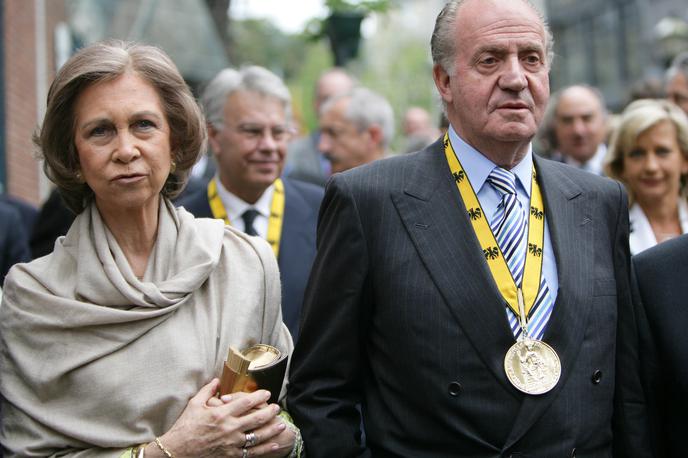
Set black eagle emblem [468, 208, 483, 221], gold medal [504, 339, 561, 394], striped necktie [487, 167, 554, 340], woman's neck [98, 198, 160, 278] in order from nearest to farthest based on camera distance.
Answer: gold medal [504, 339, 561, 394], striped necktie [487, 167, 554, 340], black eagle emblem [468, 208, 483, 221], woman's neck [98, 198, 160, 278]

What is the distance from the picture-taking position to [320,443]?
3.52 m

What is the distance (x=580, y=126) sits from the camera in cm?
806

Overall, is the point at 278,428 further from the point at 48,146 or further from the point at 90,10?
the point at 90,10

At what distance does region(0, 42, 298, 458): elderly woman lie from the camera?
3480 millimetres

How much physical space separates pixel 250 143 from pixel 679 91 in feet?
12.8

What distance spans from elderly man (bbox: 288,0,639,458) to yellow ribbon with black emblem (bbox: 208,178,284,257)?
179 cm

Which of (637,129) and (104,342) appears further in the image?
(637,129)

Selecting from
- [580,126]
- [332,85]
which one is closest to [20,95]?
[332,85]

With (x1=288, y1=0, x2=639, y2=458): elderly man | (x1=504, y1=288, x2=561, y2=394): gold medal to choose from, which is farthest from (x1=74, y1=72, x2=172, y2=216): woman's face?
(x1=504, y1=288, x2=561, y2=394): gold medal

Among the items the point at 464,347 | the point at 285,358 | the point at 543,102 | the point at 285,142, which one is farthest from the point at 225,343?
the point at 285,142

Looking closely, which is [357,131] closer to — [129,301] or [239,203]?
[239,203]

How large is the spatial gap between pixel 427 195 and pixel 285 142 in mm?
2483

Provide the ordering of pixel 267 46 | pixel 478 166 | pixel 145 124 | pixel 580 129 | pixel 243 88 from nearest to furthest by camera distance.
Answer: pixel 478 166
pixel 145 124
pixel 243 88
pixel 580 129
pixel 267 46

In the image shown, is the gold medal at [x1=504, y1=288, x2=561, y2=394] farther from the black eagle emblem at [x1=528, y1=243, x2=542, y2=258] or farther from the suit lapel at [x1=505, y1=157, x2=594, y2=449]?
the black eagle emblem at [x1=528, y1=243, x2=542, y2=258]
